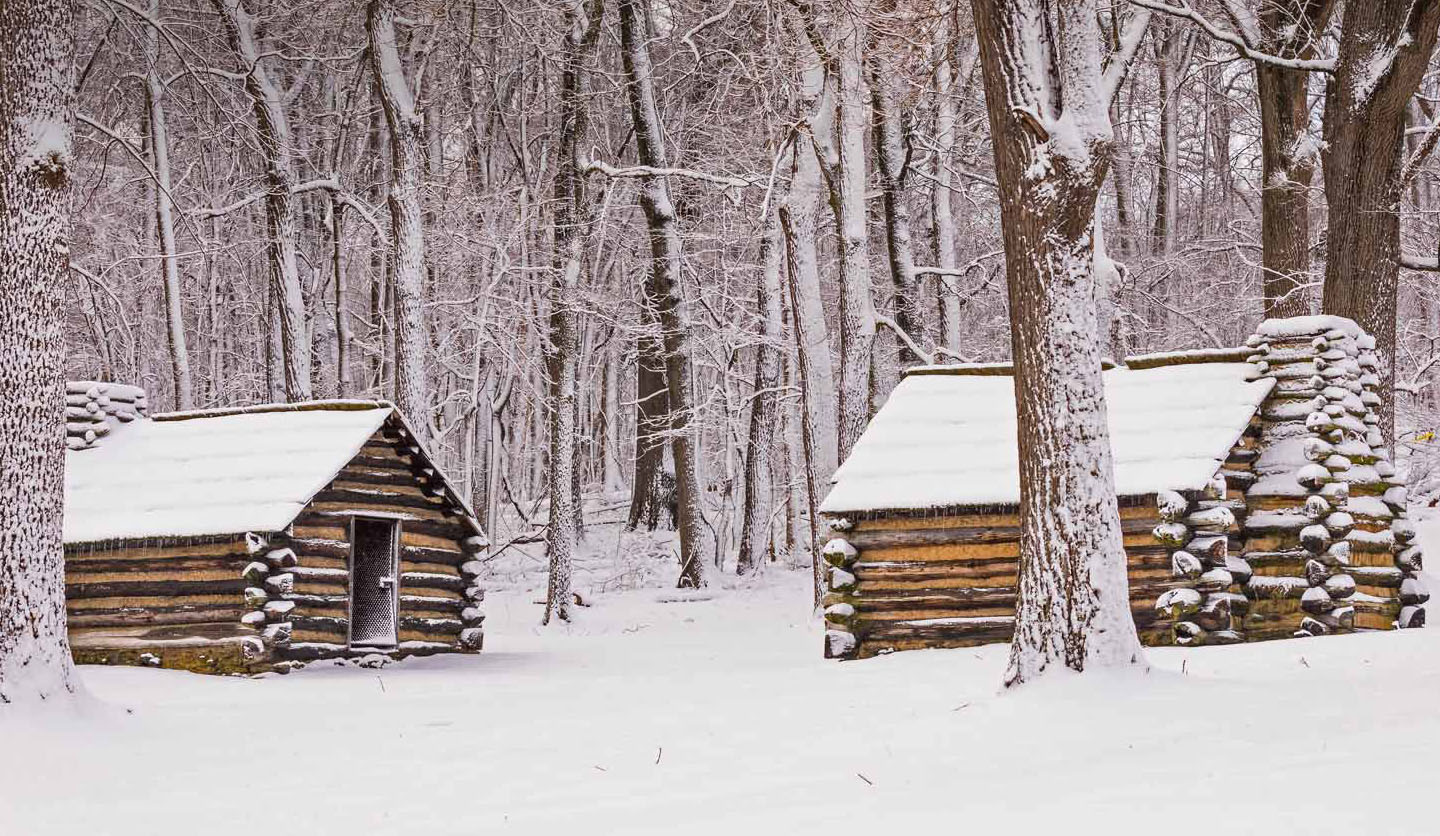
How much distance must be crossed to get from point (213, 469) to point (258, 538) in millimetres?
1791

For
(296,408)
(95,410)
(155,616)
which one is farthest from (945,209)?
(155,616)

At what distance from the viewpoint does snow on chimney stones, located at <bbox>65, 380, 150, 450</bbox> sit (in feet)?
58.9

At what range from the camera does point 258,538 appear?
1488cm

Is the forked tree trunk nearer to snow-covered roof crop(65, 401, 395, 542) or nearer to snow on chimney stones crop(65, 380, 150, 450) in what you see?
snow on chimney stones crop(65, 380, 150, 450)

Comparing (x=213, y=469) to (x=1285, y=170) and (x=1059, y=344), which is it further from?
(x=1285, y=170)

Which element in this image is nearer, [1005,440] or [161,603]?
[1005,440]

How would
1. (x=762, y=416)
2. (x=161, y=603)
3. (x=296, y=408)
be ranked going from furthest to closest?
(x=762, y=416)
(x=296, y=408)
(x=161, y=603)

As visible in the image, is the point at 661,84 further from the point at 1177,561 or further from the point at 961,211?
the point at 1177,561

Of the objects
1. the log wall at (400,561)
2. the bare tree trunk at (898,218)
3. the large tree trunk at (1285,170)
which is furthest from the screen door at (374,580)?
the large tree trunk at (1285,170)

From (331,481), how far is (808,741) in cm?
799

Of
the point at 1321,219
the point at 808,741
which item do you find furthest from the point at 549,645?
the point at 1321,219

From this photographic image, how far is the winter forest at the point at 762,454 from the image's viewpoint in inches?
345

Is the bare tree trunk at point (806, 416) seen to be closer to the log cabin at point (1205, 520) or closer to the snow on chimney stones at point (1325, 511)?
the log cabin at point (1205, 520)

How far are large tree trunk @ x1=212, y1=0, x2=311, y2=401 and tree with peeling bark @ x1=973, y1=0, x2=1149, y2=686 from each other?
48.3 ft
